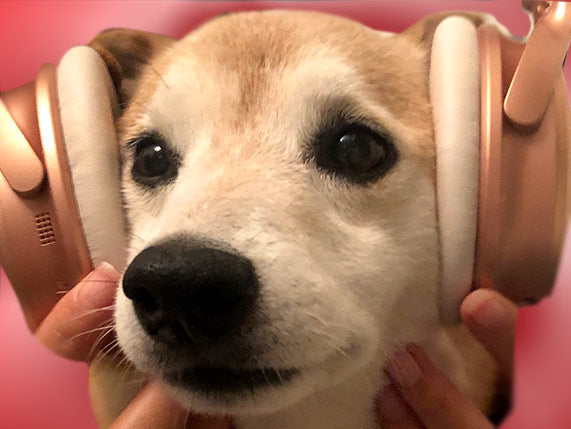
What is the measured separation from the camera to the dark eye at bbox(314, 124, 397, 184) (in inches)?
27.5

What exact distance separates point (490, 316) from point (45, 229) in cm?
43

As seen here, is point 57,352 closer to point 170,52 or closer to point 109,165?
Result: point 109,165

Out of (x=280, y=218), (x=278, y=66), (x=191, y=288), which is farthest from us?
(x=278, y=66)

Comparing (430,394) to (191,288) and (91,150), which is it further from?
(91,150)

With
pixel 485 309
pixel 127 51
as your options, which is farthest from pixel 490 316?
pixel 127 51

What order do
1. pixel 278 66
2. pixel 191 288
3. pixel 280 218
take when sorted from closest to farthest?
pixel 191 288 < pixel 280 218 < pixel 278 66

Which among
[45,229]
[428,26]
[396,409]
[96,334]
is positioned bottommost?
[396,409]

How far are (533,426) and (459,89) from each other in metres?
0.35

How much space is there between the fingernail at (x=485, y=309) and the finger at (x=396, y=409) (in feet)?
0.49

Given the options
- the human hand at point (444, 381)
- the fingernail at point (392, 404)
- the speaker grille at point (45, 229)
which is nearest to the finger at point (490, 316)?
the human hand at point (444, 381)

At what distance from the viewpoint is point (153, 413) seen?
0.66m

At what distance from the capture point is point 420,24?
0.76 meters

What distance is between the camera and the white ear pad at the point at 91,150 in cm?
64

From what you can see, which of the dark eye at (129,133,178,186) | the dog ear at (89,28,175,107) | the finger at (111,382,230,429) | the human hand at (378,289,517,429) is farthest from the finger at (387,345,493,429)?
the dog ear at (89,28,175,107)
